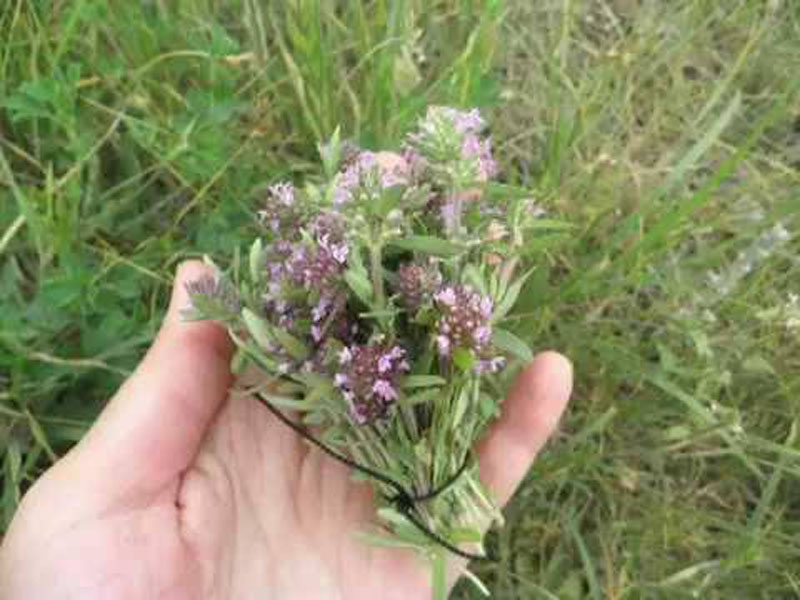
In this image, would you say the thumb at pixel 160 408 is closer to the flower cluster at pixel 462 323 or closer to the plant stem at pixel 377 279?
the plant stem at pixel 377 279

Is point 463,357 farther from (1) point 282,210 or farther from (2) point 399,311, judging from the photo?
(1) point 282,210

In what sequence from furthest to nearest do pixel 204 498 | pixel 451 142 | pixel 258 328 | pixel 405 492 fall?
pixel 204 498, pixel 405 492, pixel 258 328, pixel 451 142

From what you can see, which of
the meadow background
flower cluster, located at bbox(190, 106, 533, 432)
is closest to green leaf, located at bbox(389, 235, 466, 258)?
flower cluster, located at bbox(190, 106, 533, 432)

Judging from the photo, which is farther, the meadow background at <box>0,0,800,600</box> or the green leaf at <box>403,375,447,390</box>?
the meadow background at <box>0,0,800,600</box>

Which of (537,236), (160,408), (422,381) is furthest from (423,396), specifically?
(537,236)

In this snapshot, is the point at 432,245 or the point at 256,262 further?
the point at 256,262

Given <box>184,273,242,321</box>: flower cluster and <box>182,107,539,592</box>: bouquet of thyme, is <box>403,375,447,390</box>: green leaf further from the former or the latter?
<box>184,273,242,321</box>: flower cluster
